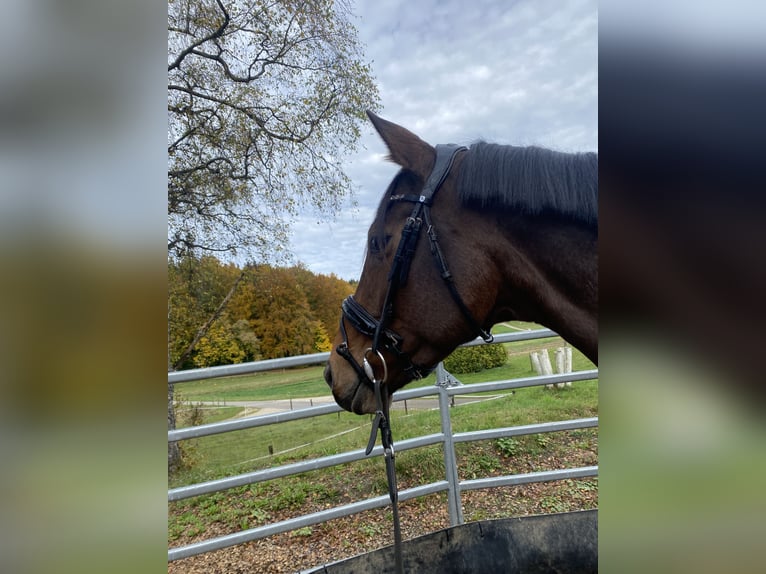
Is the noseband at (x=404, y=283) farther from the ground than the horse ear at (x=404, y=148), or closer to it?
closer to it

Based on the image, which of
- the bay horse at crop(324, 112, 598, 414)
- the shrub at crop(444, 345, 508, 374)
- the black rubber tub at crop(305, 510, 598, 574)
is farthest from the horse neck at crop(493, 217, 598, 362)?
the shrub at crop(444, 345, 508, 374)

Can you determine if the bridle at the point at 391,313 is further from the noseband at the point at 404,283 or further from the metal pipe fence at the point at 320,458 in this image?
the metal pipe fence at the point at 320,458

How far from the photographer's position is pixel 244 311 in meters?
6.64

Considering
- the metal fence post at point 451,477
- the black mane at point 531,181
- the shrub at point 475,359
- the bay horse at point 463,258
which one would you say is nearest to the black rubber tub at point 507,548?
the bay horse at point 463,258

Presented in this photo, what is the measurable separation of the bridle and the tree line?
3.03m

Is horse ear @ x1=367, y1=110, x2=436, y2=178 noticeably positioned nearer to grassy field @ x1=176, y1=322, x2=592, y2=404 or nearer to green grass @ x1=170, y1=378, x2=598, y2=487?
grassy field @ x1=176, y1=322, x2=592, y2=404

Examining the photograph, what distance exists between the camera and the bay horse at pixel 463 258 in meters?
1.19

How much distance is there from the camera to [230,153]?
17.5ft

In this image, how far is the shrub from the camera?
725 centimetres

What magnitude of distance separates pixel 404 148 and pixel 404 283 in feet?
1.68

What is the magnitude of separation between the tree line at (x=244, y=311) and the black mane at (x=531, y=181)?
11.3 ft

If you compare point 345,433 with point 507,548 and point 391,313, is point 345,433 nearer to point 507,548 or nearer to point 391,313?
point 507,548
